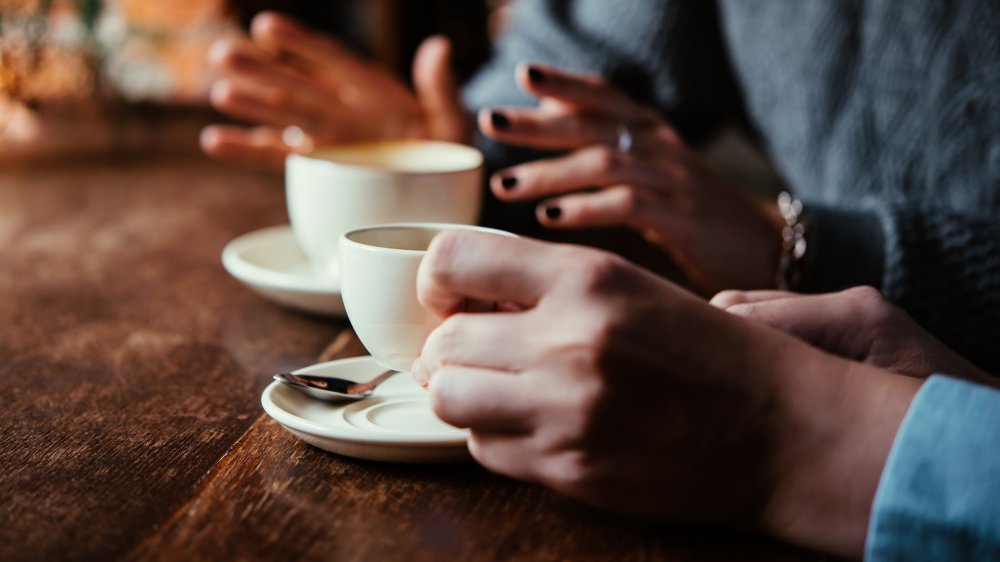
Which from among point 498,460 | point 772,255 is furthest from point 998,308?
point 498,460

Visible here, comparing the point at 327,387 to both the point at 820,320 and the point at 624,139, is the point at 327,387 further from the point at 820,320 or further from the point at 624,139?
the point at 624,139

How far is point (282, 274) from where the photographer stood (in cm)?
83

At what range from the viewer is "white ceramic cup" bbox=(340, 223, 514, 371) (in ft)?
1.66

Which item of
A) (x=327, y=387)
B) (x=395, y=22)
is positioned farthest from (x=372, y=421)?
(x=395, y=22)

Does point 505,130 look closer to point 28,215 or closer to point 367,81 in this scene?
point 367,81

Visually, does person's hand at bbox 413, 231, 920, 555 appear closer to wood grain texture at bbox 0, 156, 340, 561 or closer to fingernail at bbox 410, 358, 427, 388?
fingernail at bbox 410, 358, 427, 388

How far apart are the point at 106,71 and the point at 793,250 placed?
136 cm

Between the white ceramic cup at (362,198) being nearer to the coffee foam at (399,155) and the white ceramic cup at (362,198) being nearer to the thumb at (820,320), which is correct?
the coffee foam at (399,155)

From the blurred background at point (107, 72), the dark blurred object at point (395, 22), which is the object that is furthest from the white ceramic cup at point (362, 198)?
the dark blurred object at point (395, 22)

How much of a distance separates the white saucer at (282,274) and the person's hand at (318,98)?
9.4 inches

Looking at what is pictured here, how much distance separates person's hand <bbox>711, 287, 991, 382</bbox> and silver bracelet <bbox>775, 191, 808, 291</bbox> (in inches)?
14.4

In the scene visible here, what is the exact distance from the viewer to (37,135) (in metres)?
1.62

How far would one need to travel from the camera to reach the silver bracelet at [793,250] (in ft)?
2.89

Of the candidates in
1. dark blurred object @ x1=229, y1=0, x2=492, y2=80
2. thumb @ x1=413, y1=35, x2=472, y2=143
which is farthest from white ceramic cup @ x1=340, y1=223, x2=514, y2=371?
dark blurred object @ x1=229, y1=0, x2=492, y2=80
